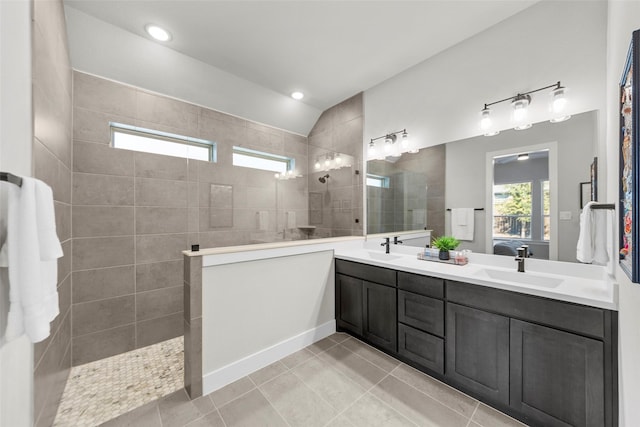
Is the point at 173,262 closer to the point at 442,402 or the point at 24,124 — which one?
the point at 24,124

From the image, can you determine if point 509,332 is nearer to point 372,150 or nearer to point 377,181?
point 377,181

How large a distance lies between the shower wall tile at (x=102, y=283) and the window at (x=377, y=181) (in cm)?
271

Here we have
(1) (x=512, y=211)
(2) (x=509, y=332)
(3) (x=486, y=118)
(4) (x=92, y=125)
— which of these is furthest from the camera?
(4) (x=92, y=125)

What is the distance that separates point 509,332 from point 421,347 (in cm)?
63

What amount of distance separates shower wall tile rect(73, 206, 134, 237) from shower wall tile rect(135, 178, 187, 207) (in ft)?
0.51

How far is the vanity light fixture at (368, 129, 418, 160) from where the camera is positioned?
105 inches

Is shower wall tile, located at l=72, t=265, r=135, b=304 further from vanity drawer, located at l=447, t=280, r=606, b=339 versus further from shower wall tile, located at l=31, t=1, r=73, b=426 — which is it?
vanity drawer, located at l=447, t=280, r=606, b=339

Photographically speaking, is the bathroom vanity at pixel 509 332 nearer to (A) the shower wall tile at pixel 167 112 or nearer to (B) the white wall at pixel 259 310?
(B) the white wall at pixel 259 310

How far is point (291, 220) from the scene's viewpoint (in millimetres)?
3482

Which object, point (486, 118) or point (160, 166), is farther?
point (160, 166)

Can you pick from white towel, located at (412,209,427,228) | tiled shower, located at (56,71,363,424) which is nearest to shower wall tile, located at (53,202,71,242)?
tiled shower, located at (56,71,363,424)

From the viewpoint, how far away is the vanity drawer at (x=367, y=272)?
6.79ft

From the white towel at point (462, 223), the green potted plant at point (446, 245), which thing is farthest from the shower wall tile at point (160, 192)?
the white towel at point (462, 223)

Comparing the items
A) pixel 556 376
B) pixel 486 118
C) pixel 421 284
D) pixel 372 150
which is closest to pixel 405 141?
pixel 372 150
